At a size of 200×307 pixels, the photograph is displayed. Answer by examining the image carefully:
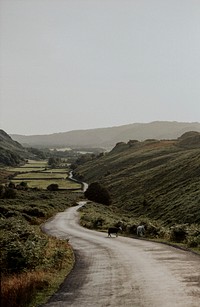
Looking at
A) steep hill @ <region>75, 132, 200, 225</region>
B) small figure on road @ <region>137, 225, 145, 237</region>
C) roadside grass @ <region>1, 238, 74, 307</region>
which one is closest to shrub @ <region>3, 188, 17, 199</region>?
steep hill @ <region>75, 132, 200, 225</region>

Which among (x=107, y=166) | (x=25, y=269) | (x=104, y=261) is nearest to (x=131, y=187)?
(x=107, y=166)

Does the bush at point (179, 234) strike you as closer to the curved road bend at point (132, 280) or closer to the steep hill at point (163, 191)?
the curved road bend at point (132, 280)

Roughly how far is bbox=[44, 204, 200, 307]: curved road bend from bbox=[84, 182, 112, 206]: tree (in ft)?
249

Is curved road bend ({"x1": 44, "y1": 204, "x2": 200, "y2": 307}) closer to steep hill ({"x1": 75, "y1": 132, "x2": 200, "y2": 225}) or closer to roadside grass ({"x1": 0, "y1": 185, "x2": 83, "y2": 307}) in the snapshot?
roadside grass ({"x1": 0, "y1": 185, "x2": 83, "y2": 307})

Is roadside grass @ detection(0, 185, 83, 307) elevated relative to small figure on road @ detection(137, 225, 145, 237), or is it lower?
elevated

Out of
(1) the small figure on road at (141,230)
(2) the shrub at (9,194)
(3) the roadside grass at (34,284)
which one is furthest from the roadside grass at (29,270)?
(2) the shrub at (9,194)

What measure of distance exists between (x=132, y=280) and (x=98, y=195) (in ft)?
292

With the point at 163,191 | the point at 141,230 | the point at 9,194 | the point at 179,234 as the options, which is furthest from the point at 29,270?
the point at 9,194

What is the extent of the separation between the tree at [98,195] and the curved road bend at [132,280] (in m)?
75.8

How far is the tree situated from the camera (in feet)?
349

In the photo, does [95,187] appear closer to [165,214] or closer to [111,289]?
[165,214]

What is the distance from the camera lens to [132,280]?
19484 millimetres

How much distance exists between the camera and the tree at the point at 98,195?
106375mm

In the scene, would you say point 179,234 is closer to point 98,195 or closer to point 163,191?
point 163,191
